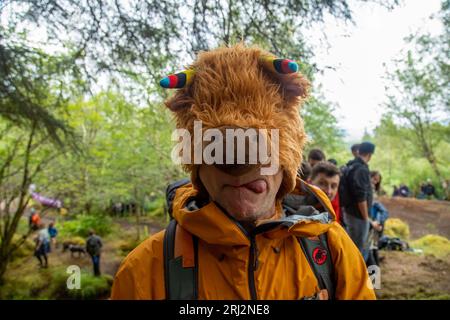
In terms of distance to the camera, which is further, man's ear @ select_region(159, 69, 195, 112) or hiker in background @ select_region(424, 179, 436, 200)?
hiker in background @ select_region(424, 179, 436, 200)

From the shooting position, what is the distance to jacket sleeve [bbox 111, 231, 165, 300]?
114cm

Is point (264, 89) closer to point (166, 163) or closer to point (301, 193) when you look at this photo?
point (301, 193)

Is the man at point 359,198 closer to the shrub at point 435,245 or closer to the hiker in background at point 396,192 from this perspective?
the shrub at point 435,245

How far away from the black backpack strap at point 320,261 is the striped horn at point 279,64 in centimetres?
68

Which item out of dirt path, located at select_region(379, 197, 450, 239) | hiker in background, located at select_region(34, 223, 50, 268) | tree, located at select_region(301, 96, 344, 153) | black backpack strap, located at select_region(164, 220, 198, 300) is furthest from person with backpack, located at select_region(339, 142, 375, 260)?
hiker in background, located at select_region(34, 223, 50, 268)

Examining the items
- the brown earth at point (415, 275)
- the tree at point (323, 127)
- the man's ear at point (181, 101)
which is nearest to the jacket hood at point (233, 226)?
the man's ear at point (181, 101)

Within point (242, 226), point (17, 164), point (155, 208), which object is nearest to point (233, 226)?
point (242, 226)

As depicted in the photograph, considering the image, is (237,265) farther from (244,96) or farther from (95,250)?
(95,250)

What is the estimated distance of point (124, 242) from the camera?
43.8ft

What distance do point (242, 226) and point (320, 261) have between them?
33cm

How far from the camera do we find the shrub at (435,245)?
436 centimetres

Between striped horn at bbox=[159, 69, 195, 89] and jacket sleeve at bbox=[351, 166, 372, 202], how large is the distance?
2.69 m

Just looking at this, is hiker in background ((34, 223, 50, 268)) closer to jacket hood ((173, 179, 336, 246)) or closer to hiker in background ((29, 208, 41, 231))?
hiker in background ((29, 208, 41, 231))
